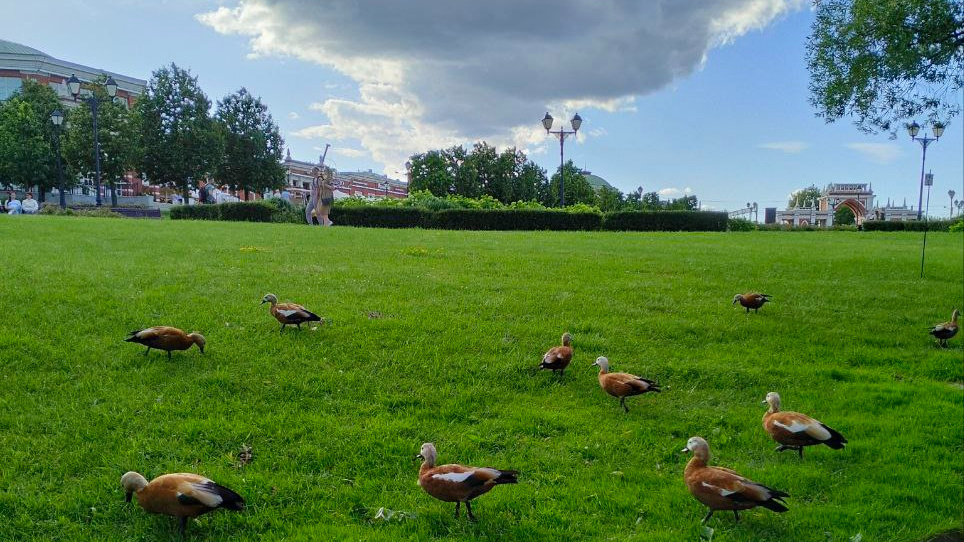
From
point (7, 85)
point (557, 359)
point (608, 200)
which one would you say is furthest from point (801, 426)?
point (7, 85)

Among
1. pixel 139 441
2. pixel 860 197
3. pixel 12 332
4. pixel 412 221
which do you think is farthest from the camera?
pixel 860 197

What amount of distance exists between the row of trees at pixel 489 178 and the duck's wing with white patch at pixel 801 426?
6621cm

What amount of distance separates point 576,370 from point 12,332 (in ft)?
21.3

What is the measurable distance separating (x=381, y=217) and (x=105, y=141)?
116ft

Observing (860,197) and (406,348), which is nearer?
(406,348)

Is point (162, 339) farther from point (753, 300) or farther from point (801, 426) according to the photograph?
point (753, 300)

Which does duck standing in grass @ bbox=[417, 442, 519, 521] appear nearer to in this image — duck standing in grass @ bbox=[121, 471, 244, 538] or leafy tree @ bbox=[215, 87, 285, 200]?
duck standing in grass @ bbox=[121, 471, 244, 538]

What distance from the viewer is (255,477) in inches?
A: 184

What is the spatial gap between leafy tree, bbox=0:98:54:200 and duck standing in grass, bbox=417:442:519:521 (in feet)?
201

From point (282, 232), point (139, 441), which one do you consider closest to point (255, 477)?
point (139, 441)

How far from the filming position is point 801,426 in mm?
5137

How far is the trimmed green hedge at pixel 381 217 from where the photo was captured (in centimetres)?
2889

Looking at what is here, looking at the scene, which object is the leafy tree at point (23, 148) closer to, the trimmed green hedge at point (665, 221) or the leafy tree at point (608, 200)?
the trimmed green hedge at point (665, 221)

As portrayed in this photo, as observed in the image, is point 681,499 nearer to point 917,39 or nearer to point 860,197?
point 917,39
